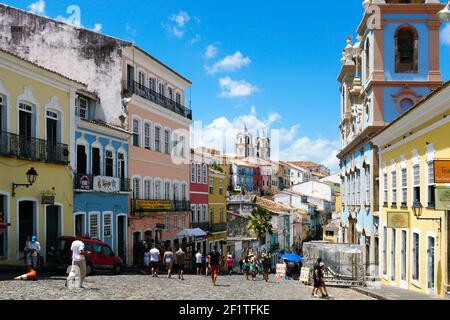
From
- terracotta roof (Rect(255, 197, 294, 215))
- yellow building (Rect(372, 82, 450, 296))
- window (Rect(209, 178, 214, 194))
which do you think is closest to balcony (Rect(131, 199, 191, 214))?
window (Rect(209, 178, 214, 194))

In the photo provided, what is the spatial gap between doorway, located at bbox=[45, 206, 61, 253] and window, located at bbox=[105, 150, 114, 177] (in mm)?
5520

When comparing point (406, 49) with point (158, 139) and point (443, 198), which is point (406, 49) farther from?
point (443, 198)

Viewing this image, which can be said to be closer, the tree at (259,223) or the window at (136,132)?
the window at (136,132)

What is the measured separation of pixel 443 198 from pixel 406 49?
1730cm

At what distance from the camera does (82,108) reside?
28891 mm

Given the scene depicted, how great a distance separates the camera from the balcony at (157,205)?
3091cm

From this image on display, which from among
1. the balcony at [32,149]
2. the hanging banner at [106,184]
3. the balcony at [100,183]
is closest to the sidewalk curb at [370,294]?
the balcony at [100,183]

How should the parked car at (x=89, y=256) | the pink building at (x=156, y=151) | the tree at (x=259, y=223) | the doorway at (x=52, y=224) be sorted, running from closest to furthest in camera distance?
Result: the parked car at (x=89, y=256), the doorway at (x=52, y=224), the pink building at (x=156, y=151), the tree at (x=259, y=223)

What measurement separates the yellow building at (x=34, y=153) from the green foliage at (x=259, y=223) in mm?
33631

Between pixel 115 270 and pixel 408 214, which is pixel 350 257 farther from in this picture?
pixel 115 270

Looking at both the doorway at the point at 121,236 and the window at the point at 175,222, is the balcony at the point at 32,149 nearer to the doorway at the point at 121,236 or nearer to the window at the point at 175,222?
the doorway at the point at 121,236
